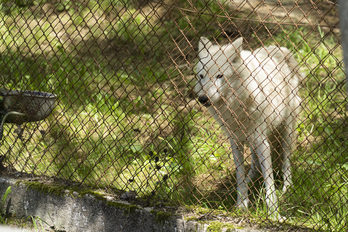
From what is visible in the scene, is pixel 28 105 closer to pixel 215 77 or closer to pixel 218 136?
pixel 215 77

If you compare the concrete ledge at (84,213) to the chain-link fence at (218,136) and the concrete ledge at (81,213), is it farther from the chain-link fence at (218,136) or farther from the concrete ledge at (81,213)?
the chain-link fence at (218,136)

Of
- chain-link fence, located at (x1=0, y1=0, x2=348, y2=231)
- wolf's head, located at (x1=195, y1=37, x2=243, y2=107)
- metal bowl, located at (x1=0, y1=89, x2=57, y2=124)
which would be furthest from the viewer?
metal bowl, located at (x1=0, y1=89, x2=57, y2=124)

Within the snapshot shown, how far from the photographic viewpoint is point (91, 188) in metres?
2.75

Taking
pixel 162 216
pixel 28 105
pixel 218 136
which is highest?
pixel 28 105

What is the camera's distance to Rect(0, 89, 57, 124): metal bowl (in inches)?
114

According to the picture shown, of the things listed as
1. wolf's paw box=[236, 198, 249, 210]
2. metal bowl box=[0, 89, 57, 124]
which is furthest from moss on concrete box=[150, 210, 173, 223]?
metal bowl box=[0, 89, 57, 124]

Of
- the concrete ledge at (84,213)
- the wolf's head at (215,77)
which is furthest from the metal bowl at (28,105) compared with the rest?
the wolf's head at (215,77)

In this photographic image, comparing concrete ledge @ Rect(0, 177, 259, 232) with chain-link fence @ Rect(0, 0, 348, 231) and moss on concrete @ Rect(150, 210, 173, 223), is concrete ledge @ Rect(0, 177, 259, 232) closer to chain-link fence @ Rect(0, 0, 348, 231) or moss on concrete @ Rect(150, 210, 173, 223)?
moss on concrete @ Rect(150, 210, 173, 223)

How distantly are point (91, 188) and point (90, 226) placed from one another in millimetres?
307

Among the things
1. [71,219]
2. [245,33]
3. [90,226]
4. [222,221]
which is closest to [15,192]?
[71,219]

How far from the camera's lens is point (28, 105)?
293cm

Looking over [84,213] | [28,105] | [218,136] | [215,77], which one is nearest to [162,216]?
[84,213]

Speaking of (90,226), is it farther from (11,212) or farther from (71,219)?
(11,212)

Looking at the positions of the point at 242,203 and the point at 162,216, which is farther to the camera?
the point at 242,203
